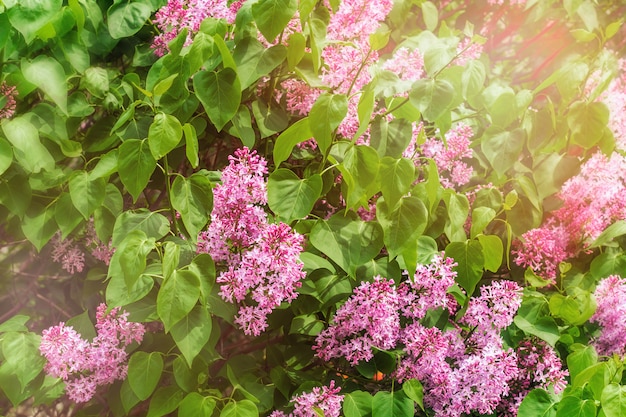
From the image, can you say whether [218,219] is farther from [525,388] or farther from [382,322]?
[525,388]

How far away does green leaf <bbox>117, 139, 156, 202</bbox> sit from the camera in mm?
1656

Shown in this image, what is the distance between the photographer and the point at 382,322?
1807 mm

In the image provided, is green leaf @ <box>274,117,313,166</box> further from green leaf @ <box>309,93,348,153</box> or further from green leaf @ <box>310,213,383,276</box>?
green leaf @ <box>310,213,383,276</box>

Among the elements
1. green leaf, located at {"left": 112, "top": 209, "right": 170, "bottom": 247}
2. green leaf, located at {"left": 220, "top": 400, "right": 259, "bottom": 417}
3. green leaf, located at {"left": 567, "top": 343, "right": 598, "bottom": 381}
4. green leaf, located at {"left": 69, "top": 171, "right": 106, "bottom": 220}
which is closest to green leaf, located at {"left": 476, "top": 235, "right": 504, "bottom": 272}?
green leaf, located at {"left": 567, "top": 343, "right": 598, "bottom": 381}

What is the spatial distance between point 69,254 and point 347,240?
924 mm

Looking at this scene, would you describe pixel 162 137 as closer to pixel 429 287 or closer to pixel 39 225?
pixel 39 225

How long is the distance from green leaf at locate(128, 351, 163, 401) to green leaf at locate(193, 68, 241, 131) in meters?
0.63

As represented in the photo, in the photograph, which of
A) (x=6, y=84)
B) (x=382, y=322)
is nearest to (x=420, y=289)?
(x=382, y=322)

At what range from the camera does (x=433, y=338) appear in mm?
1887

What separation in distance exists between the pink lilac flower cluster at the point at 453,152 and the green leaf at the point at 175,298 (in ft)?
2.86

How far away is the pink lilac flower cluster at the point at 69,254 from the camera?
218cm

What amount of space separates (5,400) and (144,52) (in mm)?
1218

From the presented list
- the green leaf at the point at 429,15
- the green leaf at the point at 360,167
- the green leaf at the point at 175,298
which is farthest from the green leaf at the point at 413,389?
the green leaf at the point at 429,15

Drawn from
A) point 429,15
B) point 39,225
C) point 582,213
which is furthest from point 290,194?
point 429,15
